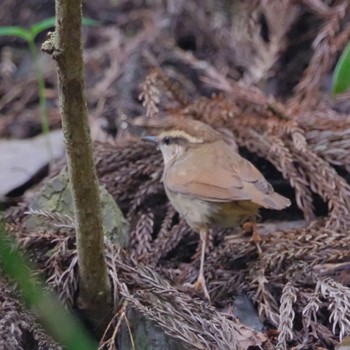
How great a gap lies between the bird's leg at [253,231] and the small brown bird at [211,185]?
0.16ft

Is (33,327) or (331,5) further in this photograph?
(331,5)

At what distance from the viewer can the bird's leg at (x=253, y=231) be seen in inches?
123

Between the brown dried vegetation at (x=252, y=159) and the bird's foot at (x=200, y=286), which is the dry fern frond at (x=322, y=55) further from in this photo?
the bird's foot at (x=200, y=286)

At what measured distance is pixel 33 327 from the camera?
2285 mm

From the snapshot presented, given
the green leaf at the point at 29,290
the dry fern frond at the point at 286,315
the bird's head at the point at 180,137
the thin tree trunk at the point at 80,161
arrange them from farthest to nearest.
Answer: the bird's head at the point at 180,137 < the dry fern frond at the point at 286,315 < the thin tree trunk at the point at 80,161 < the green leaf at the point at 29,290

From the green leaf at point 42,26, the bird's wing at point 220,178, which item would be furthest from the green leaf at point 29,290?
the green leaf at point 42,26

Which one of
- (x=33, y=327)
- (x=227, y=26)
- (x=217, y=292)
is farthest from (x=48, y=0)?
(x=33, y=327)

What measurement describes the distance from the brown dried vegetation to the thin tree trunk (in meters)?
0.10

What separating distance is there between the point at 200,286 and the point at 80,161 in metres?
0.91

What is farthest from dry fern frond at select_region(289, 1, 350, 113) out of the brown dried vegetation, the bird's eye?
the bird's eye

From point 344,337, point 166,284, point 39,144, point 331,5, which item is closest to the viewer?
point 344,337

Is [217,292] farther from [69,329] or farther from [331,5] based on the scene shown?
[331,5]

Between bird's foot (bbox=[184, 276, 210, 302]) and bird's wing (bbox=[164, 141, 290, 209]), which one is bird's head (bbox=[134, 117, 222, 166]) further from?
bird's foot (bbox=[184, 276, 210, 302])

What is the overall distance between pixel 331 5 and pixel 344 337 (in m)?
2.88
